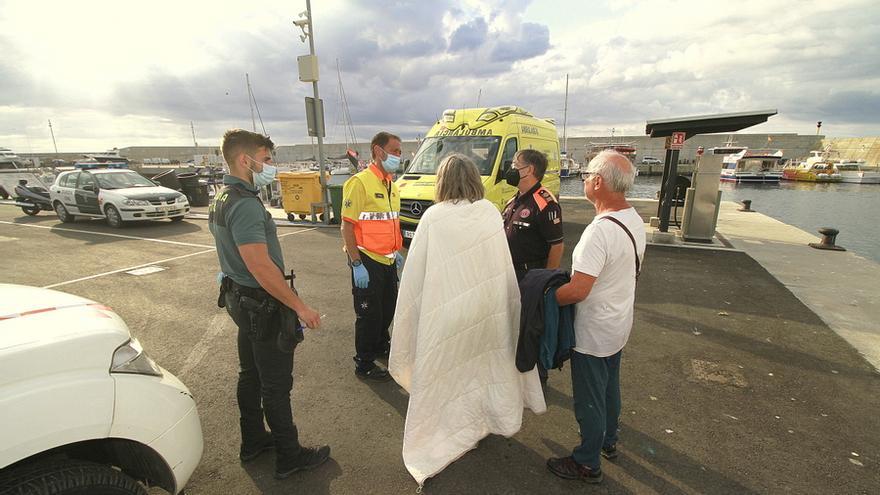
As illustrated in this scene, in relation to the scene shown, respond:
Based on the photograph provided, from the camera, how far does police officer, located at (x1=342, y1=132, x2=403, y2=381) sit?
11.5 feet

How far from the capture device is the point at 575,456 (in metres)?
2.50

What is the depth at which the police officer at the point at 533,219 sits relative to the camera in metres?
3.17

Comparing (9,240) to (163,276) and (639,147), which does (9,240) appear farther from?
(639,147)

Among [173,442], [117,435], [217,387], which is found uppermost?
[117,435]

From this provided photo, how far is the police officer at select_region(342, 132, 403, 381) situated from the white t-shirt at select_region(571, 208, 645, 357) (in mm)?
1862

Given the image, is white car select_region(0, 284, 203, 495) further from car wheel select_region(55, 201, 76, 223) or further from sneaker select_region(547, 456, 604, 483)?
car wheel select_region(55, 201, 76, 223)

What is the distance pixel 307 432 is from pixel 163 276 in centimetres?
555

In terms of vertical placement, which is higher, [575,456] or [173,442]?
[173,442]

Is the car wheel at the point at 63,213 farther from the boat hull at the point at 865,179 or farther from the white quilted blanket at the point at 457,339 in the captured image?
the boat hull at the point at 865,179

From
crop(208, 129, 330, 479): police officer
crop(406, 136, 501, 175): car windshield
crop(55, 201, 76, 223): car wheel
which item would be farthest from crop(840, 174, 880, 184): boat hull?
crop(55, 201, 76, 223): car wheel

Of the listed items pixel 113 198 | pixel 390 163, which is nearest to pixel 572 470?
pixel 390 163

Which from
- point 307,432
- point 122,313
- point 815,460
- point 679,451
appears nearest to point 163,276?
point 122,313

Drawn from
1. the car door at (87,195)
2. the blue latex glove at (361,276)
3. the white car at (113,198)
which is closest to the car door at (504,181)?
the blue latex glove at (361,276)

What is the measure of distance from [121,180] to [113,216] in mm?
1427
